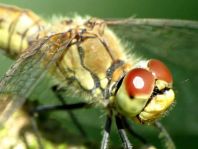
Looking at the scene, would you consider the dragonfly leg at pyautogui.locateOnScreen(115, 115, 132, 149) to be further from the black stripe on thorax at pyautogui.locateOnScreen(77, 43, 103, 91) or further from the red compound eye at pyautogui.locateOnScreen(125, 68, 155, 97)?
the red compound eye at pyautogui.locateOnScreen(125, 68, 155, 97)

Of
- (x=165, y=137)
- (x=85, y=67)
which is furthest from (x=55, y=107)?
(x=165, y=137)

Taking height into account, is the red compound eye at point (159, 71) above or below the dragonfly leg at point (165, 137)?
above

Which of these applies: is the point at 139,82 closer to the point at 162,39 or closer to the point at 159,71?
the point at 159,71

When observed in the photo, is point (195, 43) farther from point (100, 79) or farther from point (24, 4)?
point (24, 4)

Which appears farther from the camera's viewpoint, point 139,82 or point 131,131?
point 131,131

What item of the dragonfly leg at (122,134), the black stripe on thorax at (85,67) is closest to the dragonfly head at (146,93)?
the dragonfly leg at (122,134)

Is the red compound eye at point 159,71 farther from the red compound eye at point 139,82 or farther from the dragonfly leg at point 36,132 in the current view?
the dragonfly leg at point 36,132

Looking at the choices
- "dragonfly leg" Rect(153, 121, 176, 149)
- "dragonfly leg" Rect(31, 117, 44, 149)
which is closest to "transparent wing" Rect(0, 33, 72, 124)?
"dragonfly leg" Rect(31, 117, 44, 149)
